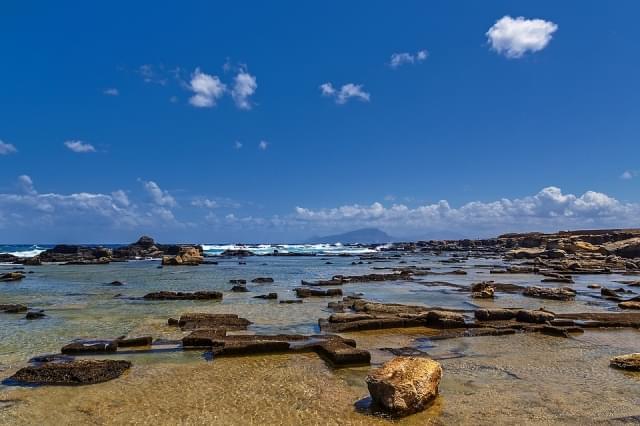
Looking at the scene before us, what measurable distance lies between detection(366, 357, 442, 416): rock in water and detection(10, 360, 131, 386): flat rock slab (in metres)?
6.38

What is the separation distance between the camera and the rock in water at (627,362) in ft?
35.8

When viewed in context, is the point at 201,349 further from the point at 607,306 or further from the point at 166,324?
the point at 607,306

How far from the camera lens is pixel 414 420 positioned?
787 cm

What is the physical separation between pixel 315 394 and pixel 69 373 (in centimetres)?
582

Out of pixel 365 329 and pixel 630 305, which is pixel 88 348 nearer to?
pixel 365 329

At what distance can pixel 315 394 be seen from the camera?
30.7ft

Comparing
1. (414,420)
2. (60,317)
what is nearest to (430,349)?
(414,420)

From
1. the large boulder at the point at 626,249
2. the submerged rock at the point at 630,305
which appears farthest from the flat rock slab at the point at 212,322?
the large boulder at the point at 626,249

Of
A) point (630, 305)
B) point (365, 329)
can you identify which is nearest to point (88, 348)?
point (365, 329)

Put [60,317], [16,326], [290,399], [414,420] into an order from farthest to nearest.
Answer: [60,317] < [16,326] < [290,399] < [414,420]

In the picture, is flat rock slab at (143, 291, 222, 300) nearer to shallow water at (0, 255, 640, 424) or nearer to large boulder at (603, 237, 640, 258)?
shallow water at (0, 255, 640, 424)

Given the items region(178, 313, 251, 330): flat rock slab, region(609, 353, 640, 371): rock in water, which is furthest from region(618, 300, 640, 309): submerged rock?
region(178, 313, 251, 330): flat rock slab

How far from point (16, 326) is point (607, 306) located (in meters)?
26.5

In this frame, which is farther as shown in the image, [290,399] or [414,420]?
[290,399]
